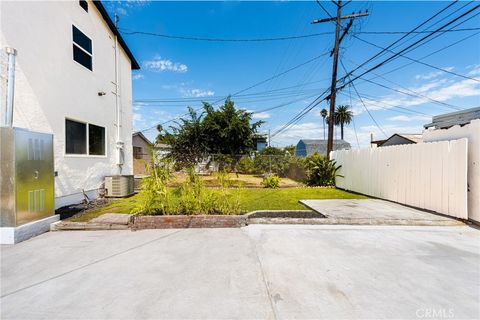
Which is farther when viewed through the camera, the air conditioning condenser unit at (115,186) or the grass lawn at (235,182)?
the grass lawn at (235,182)

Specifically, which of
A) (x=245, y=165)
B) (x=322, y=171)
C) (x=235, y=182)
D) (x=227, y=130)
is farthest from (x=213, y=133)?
(x=322, y=171)

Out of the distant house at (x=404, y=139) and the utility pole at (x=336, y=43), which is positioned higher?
the utility pole at (x=336, y=43)

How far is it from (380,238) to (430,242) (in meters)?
0.80

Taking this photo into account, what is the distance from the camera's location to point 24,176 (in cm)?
404

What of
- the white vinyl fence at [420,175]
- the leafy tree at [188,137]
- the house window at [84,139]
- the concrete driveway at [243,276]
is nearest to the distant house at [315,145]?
the leafy tree at [188,137]

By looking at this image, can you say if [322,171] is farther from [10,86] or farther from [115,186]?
[10,86]

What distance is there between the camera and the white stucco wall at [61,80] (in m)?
5.02

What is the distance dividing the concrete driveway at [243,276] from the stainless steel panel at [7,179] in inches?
20.6

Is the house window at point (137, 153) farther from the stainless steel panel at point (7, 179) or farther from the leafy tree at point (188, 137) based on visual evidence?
the stainless steel panel at point (7, 179)

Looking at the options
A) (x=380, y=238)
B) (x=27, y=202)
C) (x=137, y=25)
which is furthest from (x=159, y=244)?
(x=137, y=25)

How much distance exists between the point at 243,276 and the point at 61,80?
23.2ft

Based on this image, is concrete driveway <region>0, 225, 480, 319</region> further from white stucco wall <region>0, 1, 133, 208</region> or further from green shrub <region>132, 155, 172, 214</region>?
white stucco wall <region>0, 1, 133, 208</region>

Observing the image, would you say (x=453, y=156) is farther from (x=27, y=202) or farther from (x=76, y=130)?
(x=76, y=130)

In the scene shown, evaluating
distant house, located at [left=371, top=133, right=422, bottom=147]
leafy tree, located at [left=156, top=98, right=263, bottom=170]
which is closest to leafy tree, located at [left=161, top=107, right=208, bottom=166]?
leafy tree, located at [left=156, top=98, right=263, bottom=170]
